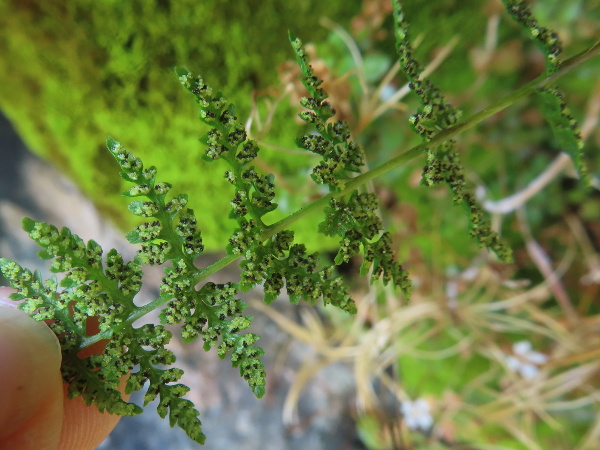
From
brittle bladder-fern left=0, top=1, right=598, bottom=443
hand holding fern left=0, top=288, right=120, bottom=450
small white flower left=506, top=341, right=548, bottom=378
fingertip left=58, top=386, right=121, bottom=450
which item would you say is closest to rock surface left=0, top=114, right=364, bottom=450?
small white flower left=506, top=341, right=548, bottom=378

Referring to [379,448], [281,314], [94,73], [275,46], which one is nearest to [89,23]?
[94,73]

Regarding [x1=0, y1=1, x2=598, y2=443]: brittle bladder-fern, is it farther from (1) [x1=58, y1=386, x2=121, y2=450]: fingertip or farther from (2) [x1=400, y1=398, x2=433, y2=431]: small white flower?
(2) [x1=400, y1=398, x2=433, y2=431]: small white flower

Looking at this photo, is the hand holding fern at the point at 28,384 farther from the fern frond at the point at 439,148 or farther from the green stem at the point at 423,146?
the fern frond at the point at 439,148

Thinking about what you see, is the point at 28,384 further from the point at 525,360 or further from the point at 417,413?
the point at 525,360

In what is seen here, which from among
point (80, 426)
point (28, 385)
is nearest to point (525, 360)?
point (80, 426)

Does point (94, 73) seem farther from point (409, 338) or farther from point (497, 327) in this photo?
point (497, 327)
